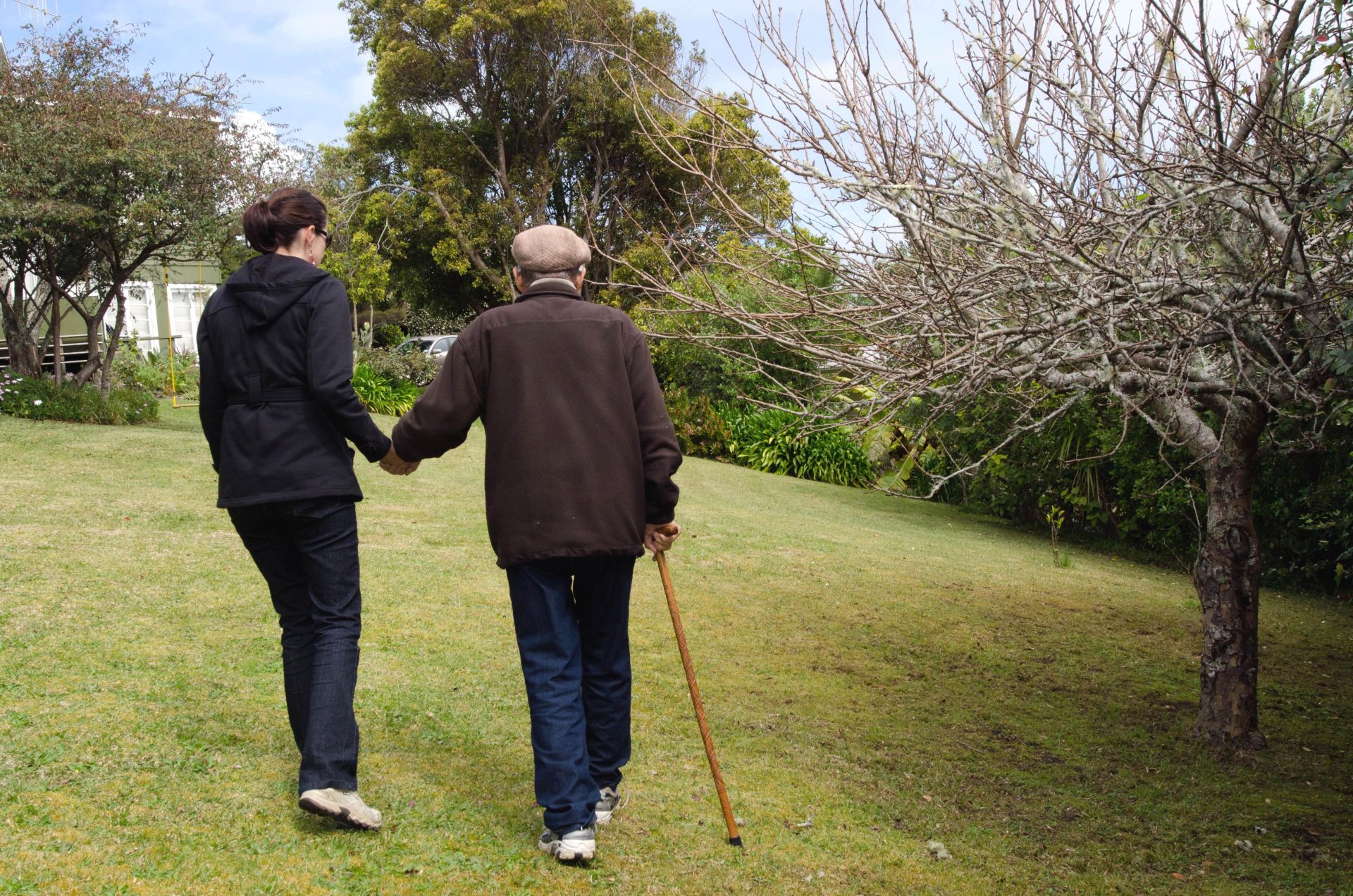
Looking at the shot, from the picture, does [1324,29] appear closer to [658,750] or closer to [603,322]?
[603,322]

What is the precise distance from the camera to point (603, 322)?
3.39 meters

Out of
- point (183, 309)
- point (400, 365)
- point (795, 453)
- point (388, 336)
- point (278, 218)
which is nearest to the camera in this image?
point (278, 218)

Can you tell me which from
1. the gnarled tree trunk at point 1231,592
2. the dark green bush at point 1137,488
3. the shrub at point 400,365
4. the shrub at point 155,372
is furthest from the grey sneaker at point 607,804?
the shrub at point 400,365

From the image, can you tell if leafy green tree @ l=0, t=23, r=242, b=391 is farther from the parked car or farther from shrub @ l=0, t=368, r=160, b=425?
the parked car

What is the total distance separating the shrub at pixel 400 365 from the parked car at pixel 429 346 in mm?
312

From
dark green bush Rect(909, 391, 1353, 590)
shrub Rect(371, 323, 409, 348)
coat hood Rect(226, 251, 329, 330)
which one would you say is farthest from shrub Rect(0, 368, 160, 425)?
shrub Rect(371, 323, 409, 348)

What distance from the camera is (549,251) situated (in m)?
3.47

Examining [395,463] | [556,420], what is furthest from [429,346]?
[556,420]

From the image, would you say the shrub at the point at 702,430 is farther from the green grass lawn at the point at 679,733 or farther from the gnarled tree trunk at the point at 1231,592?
the gnarled tree trunk at the point at 1231,592

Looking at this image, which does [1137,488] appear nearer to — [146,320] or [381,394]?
[381,394]

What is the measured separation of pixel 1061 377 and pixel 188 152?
12.2 meters

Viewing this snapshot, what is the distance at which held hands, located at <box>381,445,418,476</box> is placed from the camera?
11.9 ft

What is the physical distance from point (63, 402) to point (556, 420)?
42.5 ft

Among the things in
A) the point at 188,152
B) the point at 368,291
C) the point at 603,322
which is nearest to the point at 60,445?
the point at 188,152
